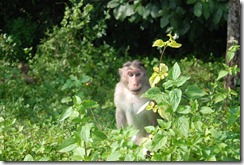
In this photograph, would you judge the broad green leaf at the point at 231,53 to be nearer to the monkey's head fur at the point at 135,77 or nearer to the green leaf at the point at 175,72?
the green leaf at the point at 175,72

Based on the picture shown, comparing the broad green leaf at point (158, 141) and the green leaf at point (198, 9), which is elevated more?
the green leaf at point (198, 9)

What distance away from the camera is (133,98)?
5.76m

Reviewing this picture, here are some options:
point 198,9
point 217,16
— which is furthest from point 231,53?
point 217,16

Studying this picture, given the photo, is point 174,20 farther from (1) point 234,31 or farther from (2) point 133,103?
(2) point 133,103

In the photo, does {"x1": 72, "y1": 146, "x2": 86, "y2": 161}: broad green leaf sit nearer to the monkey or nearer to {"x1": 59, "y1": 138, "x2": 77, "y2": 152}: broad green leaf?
{"x1": 59, "y1": 138, "x2": 77, "y2": 152}: broad green leaf

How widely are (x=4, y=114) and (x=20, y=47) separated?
12.4 ft

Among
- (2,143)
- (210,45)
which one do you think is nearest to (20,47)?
(210,45)

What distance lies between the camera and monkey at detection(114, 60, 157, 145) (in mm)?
5695

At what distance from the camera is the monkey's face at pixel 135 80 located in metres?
5.64

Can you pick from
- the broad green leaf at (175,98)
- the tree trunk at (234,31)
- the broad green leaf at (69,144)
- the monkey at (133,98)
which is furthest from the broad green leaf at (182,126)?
the tree trunk at (234,31)

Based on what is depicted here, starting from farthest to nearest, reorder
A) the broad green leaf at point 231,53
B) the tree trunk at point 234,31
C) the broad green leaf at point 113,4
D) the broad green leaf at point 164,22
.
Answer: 1. the broad green leaf at point 113,4
2. the broad green leaf at point 164,22
3. the tree trunk at point 234,31
4. the broad green leaf at point 231,53

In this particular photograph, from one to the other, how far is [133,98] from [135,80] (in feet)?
0.64

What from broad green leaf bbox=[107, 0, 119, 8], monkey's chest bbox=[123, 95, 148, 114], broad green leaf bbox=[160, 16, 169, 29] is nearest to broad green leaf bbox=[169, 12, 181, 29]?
broad green leaf bbox=[160, 16, 169, 29]

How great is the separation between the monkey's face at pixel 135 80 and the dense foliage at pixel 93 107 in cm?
31
